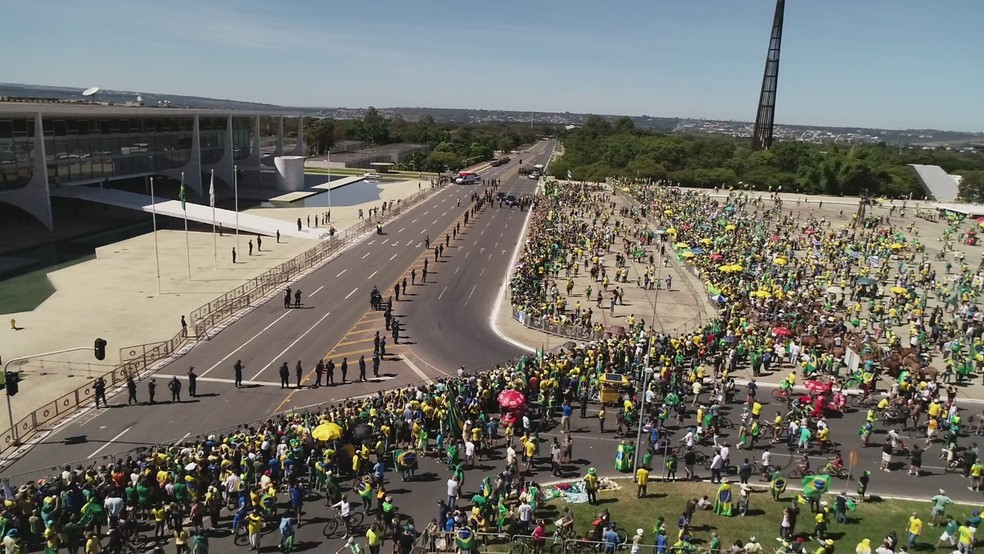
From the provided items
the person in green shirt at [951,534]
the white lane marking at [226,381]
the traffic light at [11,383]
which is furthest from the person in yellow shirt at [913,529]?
the traffic light at [11,383]

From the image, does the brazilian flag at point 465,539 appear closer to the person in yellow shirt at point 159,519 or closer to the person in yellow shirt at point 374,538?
the person in yellow shirt at point 374,538

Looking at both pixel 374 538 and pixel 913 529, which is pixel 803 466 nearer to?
pixel 913 529

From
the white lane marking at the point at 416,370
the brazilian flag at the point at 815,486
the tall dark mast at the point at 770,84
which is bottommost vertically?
the white lane marking at the point at 416,370

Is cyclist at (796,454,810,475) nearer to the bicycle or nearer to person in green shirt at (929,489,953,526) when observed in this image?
person in green shirt at (929,489,953,526)

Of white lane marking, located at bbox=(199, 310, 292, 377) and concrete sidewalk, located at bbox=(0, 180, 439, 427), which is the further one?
white lane marking, located at bbox=(199, 310, 292, 377)

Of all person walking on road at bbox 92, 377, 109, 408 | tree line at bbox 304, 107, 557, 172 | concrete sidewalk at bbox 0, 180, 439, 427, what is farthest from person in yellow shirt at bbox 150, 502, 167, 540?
tree line at bbox 304, 107, 557, 172
